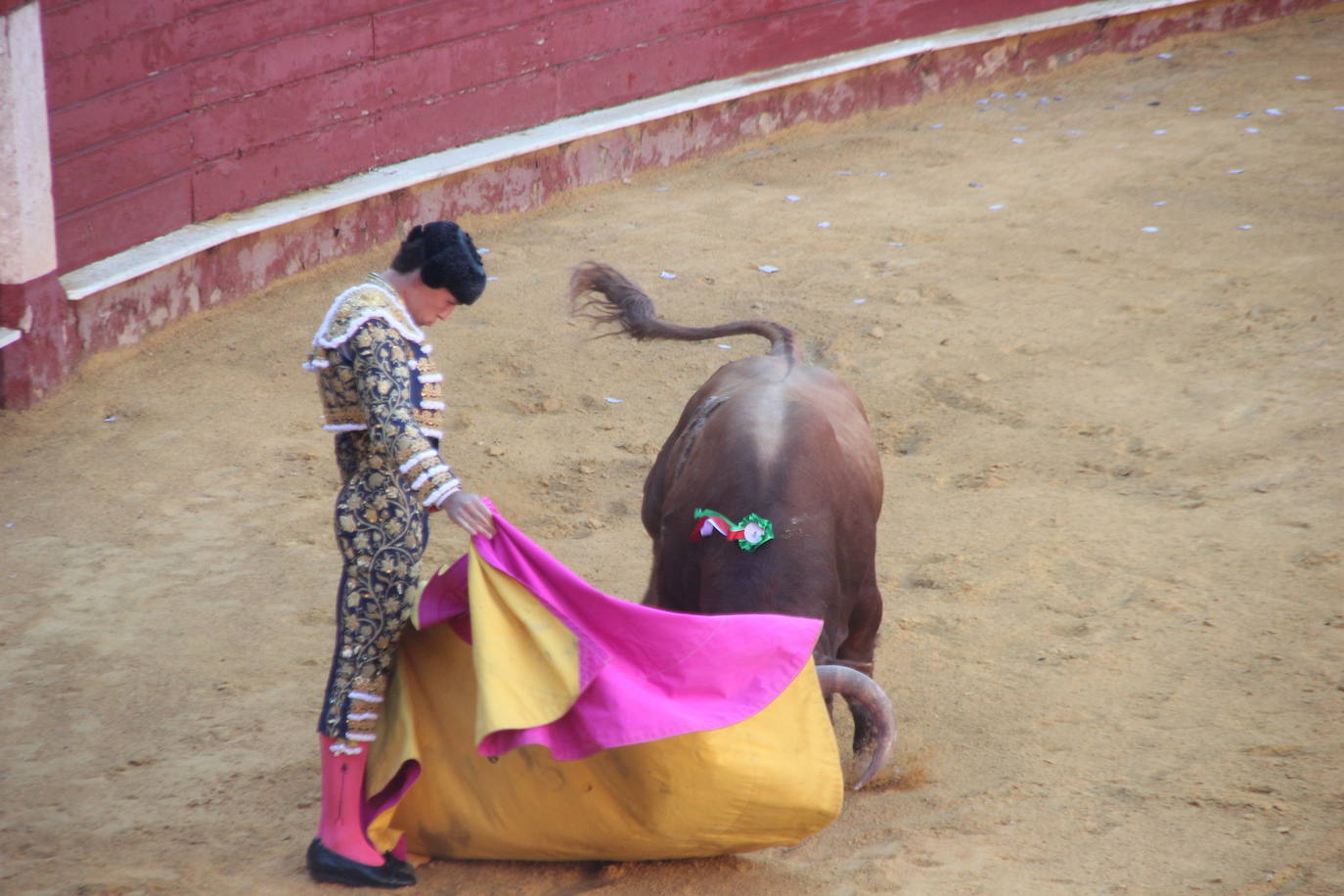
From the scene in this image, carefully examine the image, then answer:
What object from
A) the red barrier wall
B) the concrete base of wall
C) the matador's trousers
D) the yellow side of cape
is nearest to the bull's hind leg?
the yellow side of cape

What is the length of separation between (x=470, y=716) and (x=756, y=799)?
0.60m

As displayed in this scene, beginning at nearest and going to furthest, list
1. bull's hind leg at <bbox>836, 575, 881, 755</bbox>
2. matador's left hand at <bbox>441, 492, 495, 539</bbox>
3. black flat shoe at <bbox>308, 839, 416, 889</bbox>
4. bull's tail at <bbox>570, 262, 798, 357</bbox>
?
1. matador's left hand at <bbox>441, 492, 495, 539</bbox>
2. black flat shoe at <bbox>308, 839, 416, 889</bbox>
3. bull's hind leg at <bbox>836, 575, 881, 755</bbox>
4. bull's tail at <bbox>570, 262, 798, 357</bbox>

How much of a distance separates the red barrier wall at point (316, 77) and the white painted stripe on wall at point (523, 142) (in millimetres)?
69

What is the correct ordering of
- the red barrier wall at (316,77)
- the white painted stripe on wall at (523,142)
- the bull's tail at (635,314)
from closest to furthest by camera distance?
1. the bull's tail at (635,314)
2. the red barrier wall at (316,77)
3. the white painted stripe on wall at (523,142)

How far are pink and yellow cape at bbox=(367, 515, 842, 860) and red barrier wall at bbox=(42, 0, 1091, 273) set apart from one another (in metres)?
3.57

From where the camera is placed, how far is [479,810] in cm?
290

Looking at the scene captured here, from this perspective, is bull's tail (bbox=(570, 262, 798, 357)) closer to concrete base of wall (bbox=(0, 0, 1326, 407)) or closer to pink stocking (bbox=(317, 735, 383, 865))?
pink stocking (bbox=(317, 735, 383, 865))

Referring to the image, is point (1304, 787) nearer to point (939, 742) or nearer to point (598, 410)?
point (939, 742)

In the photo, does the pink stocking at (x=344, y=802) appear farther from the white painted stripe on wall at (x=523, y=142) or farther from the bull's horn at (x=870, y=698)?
the white painted stripe on wall at (x=523, y=142)

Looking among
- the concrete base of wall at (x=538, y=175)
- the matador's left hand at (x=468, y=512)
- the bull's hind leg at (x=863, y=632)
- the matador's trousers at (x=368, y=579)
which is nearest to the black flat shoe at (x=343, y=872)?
A: the matador's trousers at (x=368, y=579)

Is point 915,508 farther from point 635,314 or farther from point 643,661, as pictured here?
point 643,661

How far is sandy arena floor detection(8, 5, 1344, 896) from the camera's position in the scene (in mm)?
3045

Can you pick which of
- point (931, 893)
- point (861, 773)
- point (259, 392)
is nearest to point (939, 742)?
point (861, 773)

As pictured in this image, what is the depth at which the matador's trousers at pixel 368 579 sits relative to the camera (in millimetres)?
2729
